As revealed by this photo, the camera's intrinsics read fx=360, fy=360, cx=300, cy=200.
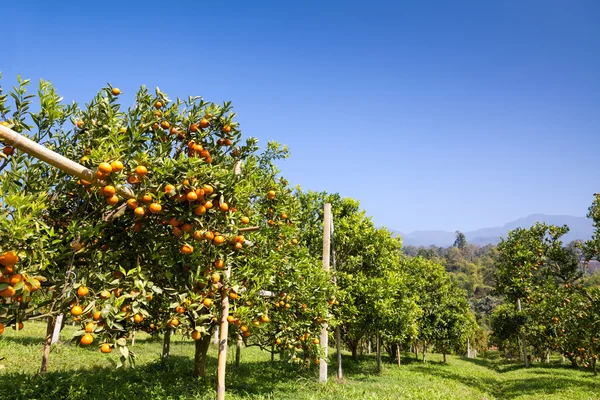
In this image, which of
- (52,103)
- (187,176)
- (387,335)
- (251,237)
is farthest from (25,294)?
(387,335)

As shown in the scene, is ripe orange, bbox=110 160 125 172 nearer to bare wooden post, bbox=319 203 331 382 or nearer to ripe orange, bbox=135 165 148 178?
ripe orange, bbox=135 165 148 178

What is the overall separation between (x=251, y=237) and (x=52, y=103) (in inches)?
188

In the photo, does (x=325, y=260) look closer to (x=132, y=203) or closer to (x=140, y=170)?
(x=132, y=203)

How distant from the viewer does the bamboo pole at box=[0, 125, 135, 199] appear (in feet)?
11.3

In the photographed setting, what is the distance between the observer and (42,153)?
11.9 ft

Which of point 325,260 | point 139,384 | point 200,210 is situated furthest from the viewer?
point 325,260

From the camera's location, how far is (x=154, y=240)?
487cm

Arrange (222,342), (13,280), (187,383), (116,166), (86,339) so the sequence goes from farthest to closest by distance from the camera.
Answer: (187,383) → (222,342) → (116,166) → (86,339) → (13,280)

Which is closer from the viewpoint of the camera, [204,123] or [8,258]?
[8,258]

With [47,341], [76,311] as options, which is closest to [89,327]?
[76,311]

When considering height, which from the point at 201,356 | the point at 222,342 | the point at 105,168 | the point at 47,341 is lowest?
the point at 201,356

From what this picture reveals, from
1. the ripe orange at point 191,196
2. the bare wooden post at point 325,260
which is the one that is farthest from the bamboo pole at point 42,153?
the bare wooden post at point 325,260

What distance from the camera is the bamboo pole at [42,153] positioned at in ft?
11.3

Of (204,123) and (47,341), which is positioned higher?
(204,123)
